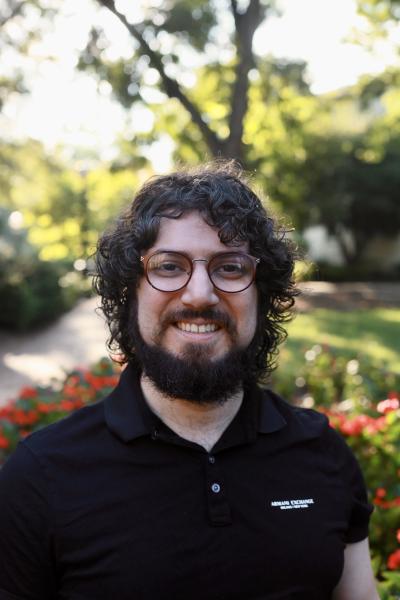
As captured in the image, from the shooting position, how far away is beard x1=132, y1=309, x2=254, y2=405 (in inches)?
66.4

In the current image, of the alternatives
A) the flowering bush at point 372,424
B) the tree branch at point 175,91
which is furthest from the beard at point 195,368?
the tree branch at point 175,91

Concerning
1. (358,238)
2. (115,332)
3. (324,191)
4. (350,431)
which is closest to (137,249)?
(115,332)

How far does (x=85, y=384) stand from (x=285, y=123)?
1053 centimetres

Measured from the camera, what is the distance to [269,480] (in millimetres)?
1678

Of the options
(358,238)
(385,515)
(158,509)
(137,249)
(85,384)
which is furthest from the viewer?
(358,238)

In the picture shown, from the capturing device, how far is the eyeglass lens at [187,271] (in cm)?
172

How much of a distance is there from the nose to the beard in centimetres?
3

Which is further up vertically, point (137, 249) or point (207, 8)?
point (207, 8)

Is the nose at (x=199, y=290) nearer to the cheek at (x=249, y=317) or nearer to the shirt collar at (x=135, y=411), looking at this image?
the cheek at (x=249, y=317)

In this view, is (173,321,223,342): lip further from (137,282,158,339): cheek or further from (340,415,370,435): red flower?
(340,415,370,435): red flower

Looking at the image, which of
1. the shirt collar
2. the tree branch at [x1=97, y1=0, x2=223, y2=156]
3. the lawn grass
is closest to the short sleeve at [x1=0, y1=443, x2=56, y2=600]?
the shirt collar

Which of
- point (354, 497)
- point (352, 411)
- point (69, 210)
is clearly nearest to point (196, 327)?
point (354, 497)

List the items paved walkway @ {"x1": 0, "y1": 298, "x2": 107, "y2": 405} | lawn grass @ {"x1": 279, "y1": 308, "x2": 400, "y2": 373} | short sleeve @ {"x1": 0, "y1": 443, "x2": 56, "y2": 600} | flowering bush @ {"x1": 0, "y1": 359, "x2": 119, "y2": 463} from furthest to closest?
paved walkway @ {"x1": 0, "y1": 298, "x2": 107, "y2": 405}
lawn grass @ {"x1": 279, "y1": 308, "x2": 400, "y2": 373}
flowering bush @ {"x1": 0, "y1": 359, "x2": 119, "y2": 463}
short sleeve @ {"x1": 0, "y1": 443, "x2": 56, "y2": 600}

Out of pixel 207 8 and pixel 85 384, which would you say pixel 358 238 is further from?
pixel 85 384
